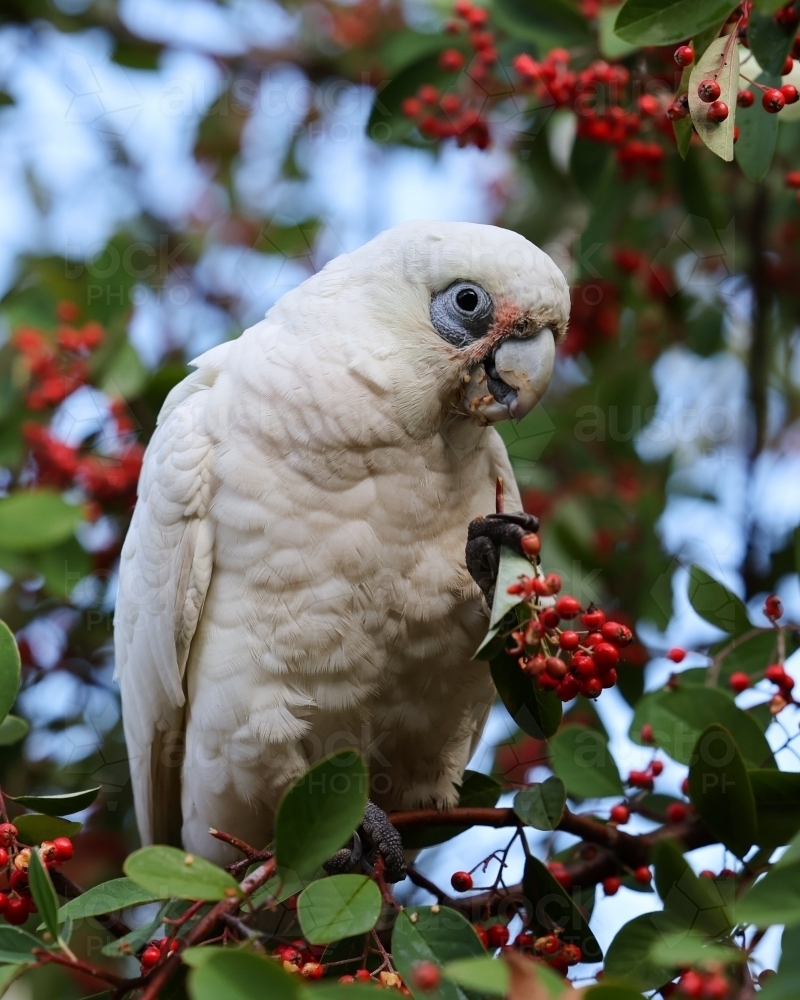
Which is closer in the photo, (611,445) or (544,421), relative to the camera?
(544,421)

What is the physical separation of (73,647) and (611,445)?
172 cm

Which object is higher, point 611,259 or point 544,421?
point 611,259

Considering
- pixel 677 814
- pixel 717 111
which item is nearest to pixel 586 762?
pixel 677 814

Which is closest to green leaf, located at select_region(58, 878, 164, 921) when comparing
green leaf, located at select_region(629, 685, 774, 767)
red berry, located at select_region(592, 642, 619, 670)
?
red berry, located at select_region(592, 642, 619, 670)

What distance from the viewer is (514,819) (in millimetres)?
1946

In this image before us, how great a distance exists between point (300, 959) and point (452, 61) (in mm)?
2240

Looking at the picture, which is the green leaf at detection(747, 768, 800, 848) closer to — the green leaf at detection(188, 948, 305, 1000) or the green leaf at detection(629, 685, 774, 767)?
the green leaf at detection(629, 685, 774, 767)

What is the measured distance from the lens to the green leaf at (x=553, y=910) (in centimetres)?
178

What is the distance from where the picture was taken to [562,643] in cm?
166


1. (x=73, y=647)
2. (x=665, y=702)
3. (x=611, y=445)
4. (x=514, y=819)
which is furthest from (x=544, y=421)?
(x=73, y=647)

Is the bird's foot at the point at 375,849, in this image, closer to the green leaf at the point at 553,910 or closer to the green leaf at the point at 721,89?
the green leaf at the point at 553,910

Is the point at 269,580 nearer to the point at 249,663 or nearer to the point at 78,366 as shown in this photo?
the point at 249,663

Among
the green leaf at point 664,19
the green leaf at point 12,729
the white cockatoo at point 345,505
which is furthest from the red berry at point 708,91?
the green leaf at point 12,729

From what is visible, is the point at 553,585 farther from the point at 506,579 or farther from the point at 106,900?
the point at 106,900
